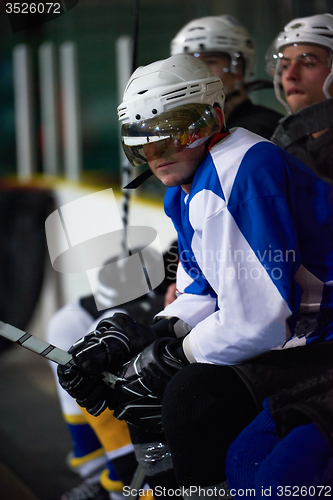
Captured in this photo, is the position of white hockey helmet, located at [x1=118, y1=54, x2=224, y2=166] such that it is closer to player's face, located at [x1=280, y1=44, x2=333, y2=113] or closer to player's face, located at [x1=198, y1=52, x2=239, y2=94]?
player's face, located at [x1=280, y1=44, x2=333, y2=113]

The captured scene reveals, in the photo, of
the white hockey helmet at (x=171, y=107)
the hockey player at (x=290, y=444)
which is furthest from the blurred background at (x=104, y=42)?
the hockey player at (x=290, y=444)

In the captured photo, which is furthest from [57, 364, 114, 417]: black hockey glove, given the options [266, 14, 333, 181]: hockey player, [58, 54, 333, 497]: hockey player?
[266, 14, 333, 181]: hockey player

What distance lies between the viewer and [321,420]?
2.59 ft

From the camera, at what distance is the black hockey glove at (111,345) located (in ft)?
3.38

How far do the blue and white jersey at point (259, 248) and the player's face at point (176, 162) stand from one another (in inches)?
1.2

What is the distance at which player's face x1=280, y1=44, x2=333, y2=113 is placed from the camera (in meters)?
1.29

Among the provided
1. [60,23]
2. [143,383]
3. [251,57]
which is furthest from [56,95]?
[143,383]

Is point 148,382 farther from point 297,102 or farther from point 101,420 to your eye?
point 297,102

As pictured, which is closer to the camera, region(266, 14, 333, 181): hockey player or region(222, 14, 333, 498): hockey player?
region(222, 14, 333, 498): hockey player

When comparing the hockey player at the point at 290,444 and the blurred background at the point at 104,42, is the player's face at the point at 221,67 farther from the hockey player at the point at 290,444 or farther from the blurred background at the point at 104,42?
the hockey player at the point at 290,444

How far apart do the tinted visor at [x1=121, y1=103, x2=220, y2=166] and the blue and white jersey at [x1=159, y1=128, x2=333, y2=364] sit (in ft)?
0.12

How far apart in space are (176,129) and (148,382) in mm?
420

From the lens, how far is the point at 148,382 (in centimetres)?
99

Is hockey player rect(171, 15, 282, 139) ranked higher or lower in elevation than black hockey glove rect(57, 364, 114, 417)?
higher
